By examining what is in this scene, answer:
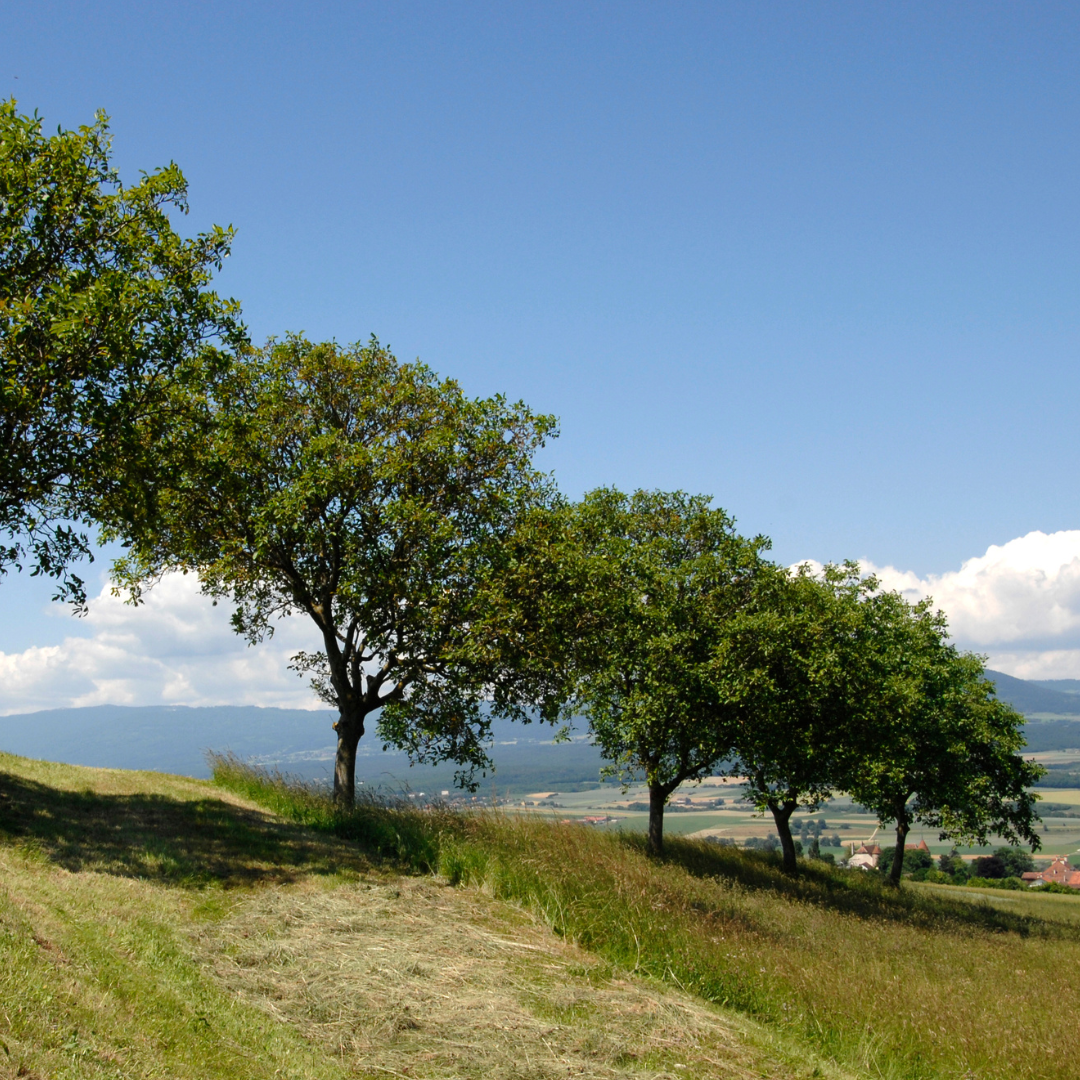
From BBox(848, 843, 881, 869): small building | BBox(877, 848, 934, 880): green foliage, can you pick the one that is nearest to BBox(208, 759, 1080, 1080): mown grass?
BBox(877, 848, 934, 880): green foliage

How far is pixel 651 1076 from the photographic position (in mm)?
6809

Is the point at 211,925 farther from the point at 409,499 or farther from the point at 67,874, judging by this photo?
the point at 409,499

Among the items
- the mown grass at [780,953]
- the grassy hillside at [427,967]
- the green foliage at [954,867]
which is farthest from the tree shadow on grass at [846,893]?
the green foliage at [954,867]

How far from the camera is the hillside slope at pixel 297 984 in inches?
246

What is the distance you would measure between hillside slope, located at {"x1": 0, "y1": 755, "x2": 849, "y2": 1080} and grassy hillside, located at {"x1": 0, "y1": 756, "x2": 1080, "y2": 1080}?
34 mm

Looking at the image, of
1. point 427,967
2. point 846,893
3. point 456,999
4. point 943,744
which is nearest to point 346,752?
point 427,967

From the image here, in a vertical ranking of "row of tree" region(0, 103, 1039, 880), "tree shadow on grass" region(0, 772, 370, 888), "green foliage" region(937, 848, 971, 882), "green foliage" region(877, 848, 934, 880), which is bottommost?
"green foliage" region(937, 848, 971, 882)

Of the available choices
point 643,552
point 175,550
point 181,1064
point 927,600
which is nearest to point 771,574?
point 643,552

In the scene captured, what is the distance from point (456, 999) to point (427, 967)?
985 mm

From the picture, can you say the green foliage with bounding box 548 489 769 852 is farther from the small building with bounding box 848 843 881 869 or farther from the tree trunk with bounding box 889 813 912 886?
the small building with bounding box 848 843 881 869

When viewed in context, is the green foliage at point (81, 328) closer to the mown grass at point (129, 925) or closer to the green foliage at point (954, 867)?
the mown grass at point (129, 925)

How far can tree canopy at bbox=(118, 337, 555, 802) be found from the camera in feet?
65.0

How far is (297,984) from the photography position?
27.2 feet

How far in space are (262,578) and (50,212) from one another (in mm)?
10700
